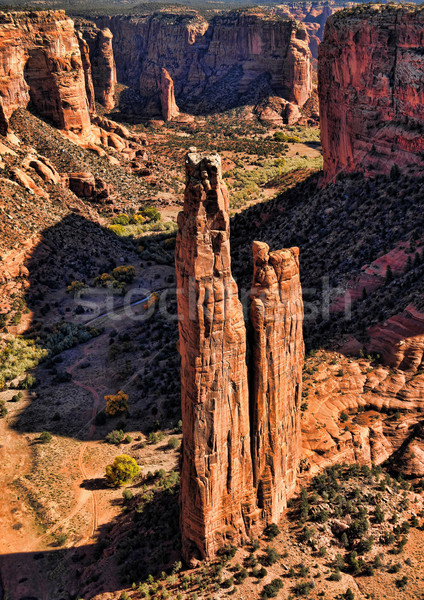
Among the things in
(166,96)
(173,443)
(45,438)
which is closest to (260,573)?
(173,443)

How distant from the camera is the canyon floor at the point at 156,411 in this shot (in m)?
27.5

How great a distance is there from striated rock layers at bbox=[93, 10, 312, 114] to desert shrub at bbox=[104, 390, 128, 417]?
11056 centimetres

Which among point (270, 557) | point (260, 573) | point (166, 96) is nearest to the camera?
point (260, 573)

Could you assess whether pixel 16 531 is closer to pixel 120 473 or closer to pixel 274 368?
pixel 120 473

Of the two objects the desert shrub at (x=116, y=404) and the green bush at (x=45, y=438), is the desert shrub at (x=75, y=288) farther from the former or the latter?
the green bush at (x=45, y=438)

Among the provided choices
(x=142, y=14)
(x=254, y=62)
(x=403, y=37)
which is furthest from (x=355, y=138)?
(x=142, y=14)

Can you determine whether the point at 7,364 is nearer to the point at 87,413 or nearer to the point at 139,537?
the point at 87,413

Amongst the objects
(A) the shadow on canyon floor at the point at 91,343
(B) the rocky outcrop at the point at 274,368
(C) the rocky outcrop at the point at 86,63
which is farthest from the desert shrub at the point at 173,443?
(C) the rocky outcrop at the point at 86,63

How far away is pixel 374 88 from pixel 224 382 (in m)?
42.4

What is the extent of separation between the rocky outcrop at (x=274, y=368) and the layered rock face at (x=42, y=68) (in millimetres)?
59320

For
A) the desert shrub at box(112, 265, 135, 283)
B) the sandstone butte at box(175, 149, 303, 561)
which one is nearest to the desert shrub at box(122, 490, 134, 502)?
the sandstone butte at box(175, 149, 303, 561)

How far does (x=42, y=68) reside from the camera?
8175 centimetres

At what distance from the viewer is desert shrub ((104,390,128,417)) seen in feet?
147

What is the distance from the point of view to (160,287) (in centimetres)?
6725
